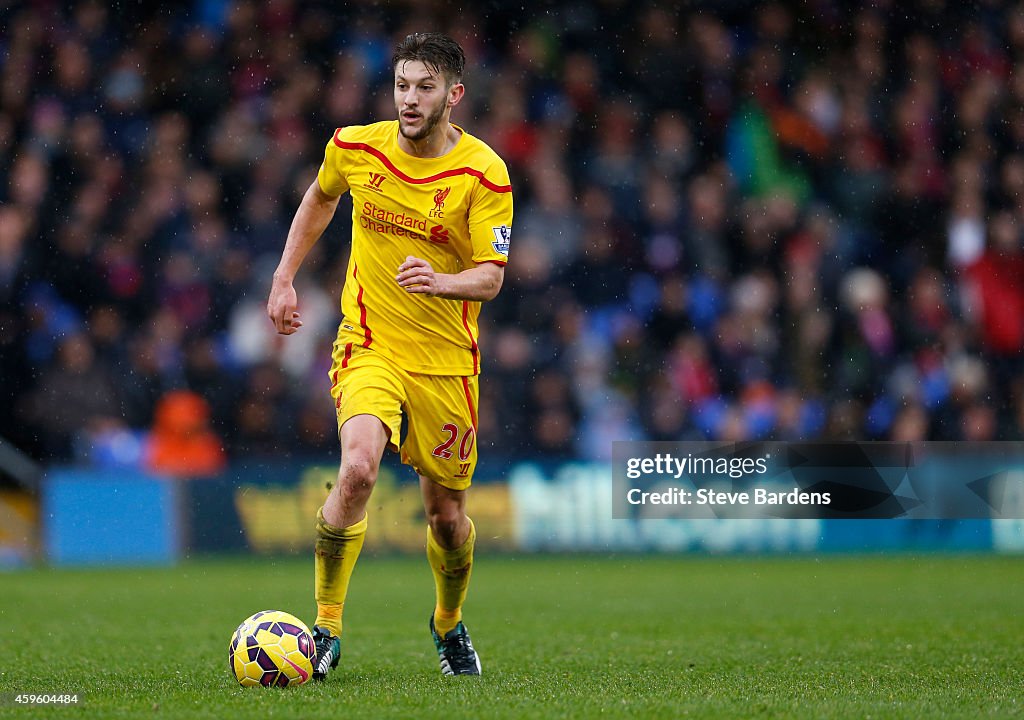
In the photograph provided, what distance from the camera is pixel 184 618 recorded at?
30.2ft

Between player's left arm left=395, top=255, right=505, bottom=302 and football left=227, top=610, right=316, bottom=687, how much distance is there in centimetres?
136

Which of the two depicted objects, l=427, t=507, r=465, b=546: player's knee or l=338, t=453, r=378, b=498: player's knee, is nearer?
l=338, t=453, r=378, b=498: player's knee

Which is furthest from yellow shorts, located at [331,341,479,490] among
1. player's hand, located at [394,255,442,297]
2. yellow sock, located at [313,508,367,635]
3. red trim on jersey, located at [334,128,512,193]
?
red trim on jersey, located at [334,128,512,193]

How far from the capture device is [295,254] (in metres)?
6.37

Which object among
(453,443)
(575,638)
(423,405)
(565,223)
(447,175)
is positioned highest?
(565,223)

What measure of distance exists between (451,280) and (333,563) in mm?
1217

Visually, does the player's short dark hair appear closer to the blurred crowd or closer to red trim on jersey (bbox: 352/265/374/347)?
red trim on jersey (bbox: 352/265/374/347)

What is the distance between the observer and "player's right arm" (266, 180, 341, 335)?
20.1 feet

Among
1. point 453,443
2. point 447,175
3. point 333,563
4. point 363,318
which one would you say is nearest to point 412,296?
point 363,318

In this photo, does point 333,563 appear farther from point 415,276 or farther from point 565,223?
point 565,223

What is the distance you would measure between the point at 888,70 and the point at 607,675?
12934 mm

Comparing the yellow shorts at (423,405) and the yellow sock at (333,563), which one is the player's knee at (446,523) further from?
the yellow sock at (333,563)

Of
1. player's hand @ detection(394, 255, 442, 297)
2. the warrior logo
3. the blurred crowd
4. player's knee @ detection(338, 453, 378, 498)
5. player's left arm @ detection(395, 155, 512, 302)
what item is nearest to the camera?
player's hand @ detection(394, 255, 442, 297)

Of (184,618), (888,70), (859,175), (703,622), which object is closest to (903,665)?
(703,622)
